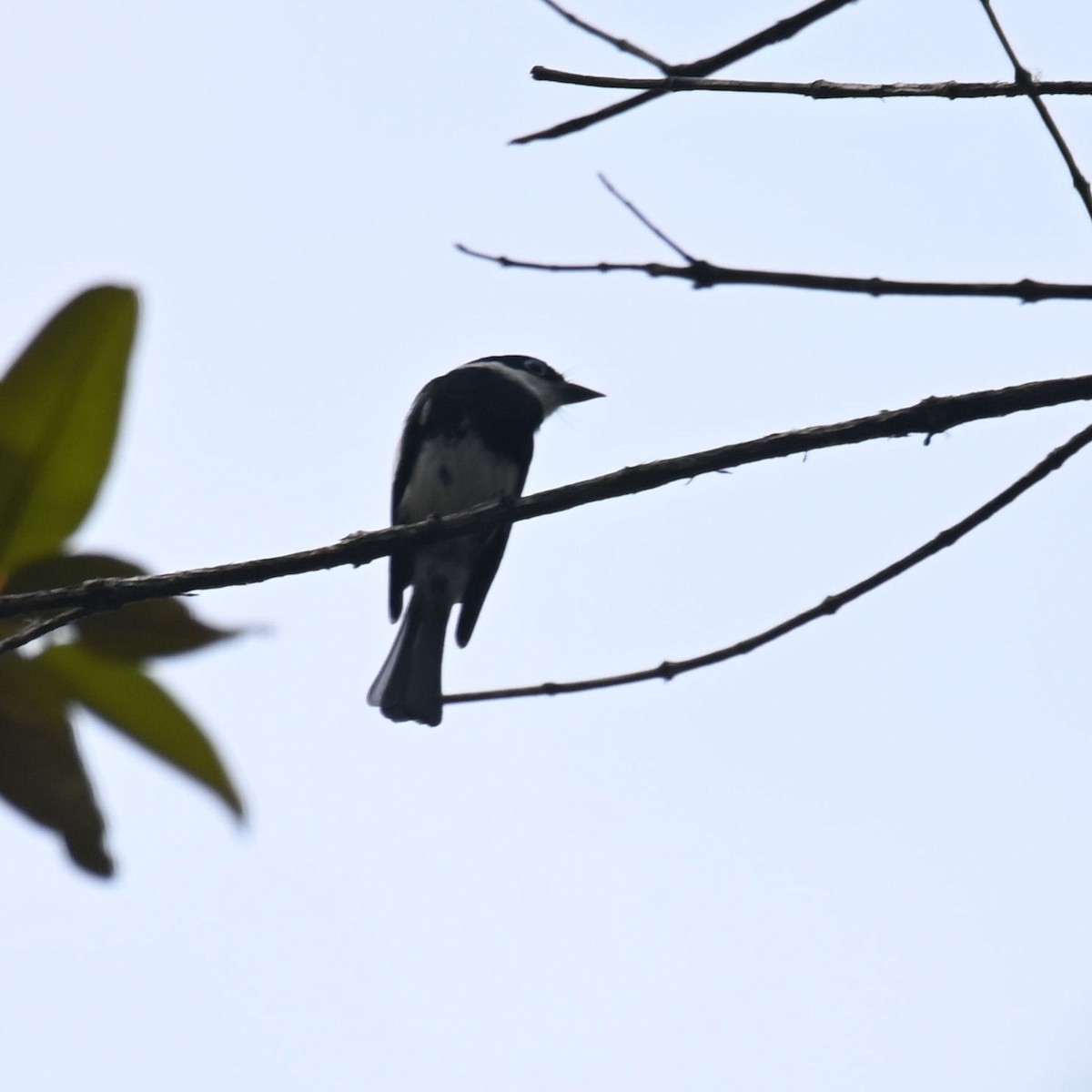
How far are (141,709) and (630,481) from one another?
2.61 feet

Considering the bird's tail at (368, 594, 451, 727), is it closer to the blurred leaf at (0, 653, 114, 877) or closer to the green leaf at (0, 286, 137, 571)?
the green leaf at (0, 286, 137, 571)

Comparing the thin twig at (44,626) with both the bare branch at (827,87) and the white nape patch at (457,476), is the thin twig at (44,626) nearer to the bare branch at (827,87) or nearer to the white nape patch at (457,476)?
the bare branch at (827,87)

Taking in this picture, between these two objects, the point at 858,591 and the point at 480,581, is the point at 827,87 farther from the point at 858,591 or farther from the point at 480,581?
the point at 480,581

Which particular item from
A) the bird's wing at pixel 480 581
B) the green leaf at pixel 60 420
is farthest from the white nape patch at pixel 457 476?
the green leaf at pixel 60 420

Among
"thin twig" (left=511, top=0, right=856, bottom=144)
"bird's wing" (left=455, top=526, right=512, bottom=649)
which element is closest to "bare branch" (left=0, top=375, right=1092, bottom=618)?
"thin twig" (left=511, top=0, right=856, bottom=144)

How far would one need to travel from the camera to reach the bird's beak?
6.29m

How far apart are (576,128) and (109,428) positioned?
0.78 m

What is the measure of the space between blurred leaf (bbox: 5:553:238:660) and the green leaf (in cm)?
3

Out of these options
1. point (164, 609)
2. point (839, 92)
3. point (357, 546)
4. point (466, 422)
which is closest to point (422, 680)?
Result: point (466, 422)

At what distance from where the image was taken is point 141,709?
77.8 inches

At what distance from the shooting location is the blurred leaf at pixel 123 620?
1.95 meters

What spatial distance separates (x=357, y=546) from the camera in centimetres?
243

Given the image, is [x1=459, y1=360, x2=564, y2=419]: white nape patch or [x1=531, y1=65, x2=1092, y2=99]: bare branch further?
[x1=459, y1=360, x2=564, y2=419]: white nape patch

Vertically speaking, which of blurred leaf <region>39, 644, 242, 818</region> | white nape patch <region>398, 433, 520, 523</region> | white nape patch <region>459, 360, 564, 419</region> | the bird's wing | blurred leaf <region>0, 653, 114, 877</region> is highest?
white nape patch <region>459, 360, 564, 419</region>
